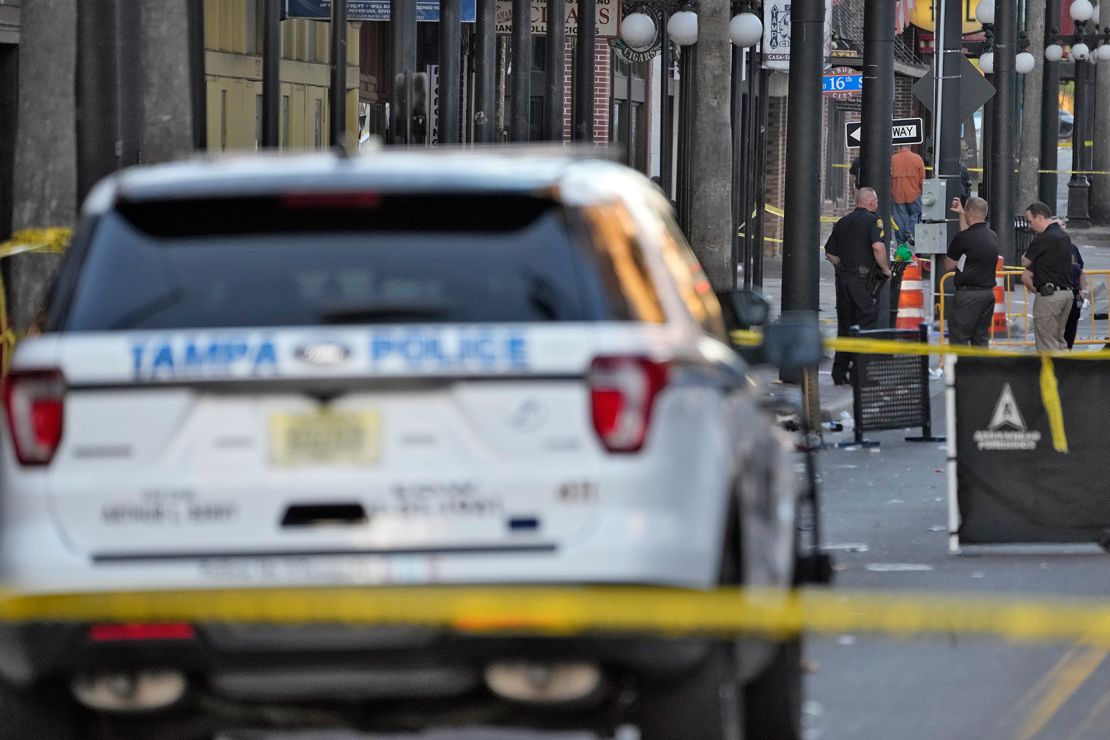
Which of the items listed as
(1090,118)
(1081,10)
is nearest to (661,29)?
(1081,10)

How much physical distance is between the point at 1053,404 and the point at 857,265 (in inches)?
457

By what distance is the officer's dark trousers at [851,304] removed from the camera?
944 inches

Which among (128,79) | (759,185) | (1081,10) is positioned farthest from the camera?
(1081,10)

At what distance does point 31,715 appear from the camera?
6000 millimetres

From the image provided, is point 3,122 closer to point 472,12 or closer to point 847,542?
point 847,542

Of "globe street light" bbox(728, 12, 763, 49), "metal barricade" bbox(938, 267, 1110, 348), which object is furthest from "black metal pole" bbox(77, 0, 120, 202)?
"globe street light" bbox(728, 12, 763, 49)

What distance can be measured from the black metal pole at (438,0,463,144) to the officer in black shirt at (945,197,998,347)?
575 centimetres

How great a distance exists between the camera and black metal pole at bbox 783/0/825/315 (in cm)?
2252

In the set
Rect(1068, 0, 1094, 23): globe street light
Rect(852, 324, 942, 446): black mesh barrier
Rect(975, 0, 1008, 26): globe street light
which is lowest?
Rect(852, 324, 942, 446): black mesh barrier

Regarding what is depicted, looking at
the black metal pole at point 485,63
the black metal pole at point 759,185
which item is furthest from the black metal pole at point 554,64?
the black metal pole at point 759,185

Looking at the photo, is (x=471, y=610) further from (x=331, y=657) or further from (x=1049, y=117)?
(x=1049, y=117)

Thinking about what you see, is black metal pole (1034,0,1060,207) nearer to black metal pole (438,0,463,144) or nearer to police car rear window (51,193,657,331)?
black metal pole (438,0,463,144)

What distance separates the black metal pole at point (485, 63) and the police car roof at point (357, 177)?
22.6 meters

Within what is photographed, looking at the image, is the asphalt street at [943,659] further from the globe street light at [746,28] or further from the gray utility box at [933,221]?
the globe street light at [746,28]
